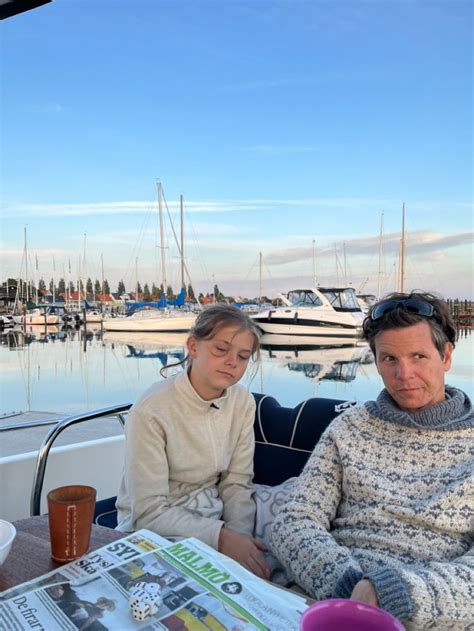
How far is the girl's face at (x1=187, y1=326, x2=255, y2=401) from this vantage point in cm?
172

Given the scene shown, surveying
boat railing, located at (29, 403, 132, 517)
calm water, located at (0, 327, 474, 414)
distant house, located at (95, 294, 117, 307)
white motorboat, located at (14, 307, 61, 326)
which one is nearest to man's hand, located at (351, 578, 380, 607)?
boat railing, located at (29, 403, 132, 517)

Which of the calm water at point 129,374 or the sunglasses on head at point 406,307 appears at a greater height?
the sunglasses on head at point 406,307

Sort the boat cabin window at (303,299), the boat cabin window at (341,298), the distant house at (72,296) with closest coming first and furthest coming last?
the boat cabin window at (341,298), the boat cabin window at (303,299), the distant house at (72,296)

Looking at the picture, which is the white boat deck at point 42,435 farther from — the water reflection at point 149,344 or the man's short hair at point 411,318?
the water reflection at point 149,344

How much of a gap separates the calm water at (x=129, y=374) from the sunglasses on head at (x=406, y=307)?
4.01 meters

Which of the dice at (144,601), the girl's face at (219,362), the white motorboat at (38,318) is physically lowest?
the white motorboat at (38,318)

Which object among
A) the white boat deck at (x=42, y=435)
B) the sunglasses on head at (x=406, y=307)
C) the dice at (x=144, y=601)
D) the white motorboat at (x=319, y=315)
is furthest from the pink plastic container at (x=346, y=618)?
the white motorboat at (x=319, y=315)

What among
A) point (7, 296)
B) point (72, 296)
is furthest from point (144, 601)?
point (7, 296)

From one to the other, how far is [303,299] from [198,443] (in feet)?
78.8

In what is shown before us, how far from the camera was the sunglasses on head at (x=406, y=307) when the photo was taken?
4.63 feet

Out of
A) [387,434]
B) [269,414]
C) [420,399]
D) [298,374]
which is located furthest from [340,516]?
[298,374]

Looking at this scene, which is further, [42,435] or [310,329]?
[310,329]

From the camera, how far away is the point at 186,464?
1694mm

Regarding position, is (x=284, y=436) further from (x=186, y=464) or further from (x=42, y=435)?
(x=42, y=435)
